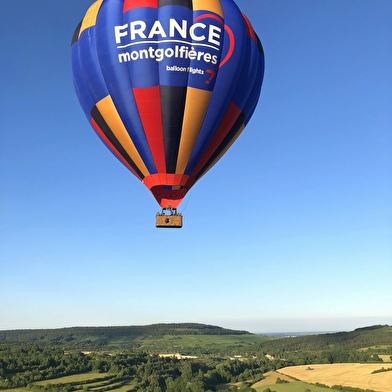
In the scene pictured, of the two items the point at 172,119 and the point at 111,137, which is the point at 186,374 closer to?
the point at 111,137

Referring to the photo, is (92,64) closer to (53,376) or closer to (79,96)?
(79,96)

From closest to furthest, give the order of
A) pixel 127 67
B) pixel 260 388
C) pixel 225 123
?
pixel 127 67 → pixel 225 123 → pixel 260 388

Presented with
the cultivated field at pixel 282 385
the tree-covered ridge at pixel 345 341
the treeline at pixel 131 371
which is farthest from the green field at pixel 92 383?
the tree-covered ridge at pixel 345 341

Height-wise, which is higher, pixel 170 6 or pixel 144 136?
pixel 170 6

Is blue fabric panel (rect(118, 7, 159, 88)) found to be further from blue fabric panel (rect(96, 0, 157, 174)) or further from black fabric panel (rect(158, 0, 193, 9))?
black fabric panel (rect(158, 0, 193, 9))

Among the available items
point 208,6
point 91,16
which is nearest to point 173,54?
point 208,6

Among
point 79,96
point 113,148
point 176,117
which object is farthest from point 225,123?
point 79,96

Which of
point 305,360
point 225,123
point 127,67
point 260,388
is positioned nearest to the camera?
point 127,67

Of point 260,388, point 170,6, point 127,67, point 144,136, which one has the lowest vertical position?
point 260,388

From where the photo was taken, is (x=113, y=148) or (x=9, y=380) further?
(x=9, y=380)
